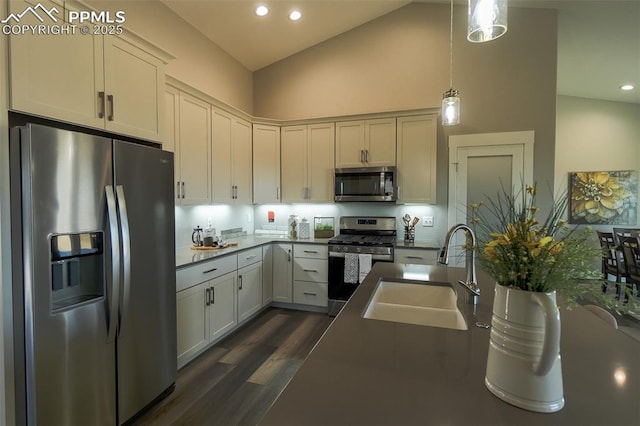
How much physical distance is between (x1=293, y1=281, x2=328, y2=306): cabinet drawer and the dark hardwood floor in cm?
28

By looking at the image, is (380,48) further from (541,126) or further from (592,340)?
(592,340)

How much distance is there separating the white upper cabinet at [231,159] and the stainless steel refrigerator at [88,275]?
126cm

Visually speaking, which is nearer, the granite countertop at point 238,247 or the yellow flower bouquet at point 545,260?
the yellow flower bouquet at point 545,260

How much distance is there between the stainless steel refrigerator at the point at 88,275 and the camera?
1.42 m

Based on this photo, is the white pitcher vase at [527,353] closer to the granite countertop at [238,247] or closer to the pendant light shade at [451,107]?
the pendant light shade at [451,107]

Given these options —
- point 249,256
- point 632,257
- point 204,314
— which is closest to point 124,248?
point 204,314

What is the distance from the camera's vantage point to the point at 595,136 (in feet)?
17.8

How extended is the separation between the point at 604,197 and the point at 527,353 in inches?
250

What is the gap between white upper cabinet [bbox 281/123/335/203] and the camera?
404cm

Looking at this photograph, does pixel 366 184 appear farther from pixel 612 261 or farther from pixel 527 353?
pixel 612 261

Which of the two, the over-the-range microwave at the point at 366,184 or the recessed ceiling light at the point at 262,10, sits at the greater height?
the recessed ceiling light at the point at 262,10

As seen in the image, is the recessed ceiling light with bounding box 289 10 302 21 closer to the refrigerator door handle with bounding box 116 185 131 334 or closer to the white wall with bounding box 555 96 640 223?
the refrigerator door handle with bounding box 116 185 131 334

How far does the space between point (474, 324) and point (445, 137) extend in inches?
123

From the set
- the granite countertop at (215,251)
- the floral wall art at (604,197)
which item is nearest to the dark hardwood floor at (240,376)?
the granite countertop at (215,251)
